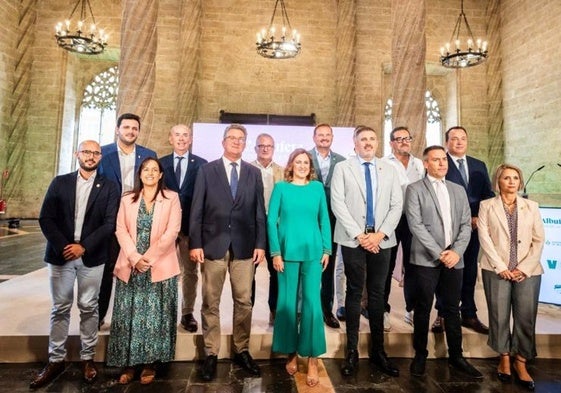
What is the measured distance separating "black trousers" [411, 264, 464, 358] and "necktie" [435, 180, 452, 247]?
0.24m

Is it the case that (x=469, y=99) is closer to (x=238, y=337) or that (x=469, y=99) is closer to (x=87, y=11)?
(x=238, y=337)

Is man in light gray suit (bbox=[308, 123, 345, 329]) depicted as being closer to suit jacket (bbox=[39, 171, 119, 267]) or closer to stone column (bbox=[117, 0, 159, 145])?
suit jacket (bbox=[39, 171, 119, 267])

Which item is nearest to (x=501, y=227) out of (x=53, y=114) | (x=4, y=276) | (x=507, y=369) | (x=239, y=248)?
(x=507, y=369)

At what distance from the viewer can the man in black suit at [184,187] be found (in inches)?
118

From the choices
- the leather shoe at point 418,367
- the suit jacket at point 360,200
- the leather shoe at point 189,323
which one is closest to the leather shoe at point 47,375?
the leather shoe at point 189,323

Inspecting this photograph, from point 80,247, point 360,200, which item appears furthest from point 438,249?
point 80,247

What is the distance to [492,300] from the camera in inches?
103

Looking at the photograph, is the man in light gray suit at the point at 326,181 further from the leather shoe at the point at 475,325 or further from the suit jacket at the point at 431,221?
the leather shoe at the point at 475,325

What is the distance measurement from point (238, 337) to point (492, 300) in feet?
6.66

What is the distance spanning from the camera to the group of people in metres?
2.37

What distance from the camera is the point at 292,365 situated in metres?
2.54

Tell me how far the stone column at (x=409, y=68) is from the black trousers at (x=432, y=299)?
359cm

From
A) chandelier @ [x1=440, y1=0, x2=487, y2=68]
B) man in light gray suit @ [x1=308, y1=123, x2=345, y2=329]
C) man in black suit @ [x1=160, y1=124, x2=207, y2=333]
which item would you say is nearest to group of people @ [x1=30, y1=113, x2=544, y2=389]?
man in black suit @ [x1=160, y1=124, x2=207, y2=333]

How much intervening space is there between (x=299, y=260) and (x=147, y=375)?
1.37 m
